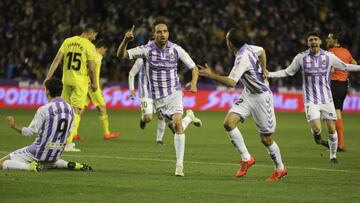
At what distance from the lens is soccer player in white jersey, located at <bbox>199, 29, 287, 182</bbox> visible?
41.7 ft

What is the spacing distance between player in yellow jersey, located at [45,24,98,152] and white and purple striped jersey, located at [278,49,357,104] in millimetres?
3871

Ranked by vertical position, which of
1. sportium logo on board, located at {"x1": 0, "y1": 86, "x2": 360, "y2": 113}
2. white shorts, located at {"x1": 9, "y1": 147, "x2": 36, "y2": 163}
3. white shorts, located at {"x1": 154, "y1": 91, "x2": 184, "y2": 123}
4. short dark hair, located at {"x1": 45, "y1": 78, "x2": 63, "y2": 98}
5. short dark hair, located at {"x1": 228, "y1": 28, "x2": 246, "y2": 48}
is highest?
short dark hair, located at {"x1": 228, "y1": 28, "x2": 246, "y2": 48}

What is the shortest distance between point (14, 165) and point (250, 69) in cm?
363

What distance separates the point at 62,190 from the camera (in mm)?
11047

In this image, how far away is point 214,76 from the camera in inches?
451

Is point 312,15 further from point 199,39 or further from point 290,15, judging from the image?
point 199,39

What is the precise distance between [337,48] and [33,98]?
15.4m

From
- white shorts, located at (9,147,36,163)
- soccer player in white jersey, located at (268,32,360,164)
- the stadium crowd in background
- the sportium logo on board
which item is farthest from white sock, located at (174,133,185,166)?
the stadium crowd in background

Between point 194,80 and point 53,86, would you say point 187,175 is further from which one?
point 53,86

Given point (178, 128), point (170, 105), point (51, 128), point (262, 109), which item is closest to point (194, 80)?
point (170, 105)

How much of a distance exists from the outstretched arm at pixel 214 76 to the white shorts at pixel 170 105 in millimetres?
1623

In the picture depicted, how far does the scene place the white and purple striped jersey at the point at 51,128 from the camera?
12.7 m

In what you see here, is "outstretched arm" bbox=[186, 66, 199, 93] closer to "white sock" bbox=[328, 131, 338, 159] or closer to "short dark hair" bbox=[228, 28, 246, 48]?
"short dark hair" bbox=[228, 28, 246, 48]

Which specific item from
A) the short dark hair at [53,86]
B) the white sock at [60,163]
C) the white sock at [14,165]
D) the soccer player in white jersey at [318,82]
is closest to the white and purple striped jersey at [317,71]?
the soccer player in white jersey at [318,82]
